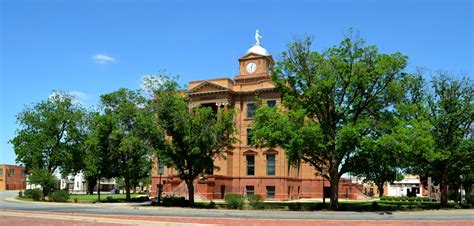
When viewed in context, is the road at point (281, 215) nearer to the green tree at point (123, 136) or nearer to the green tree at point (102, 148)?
the green tree at point (123, 136)

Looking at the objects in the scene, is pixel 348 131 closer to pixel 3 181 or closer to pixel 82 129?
pixel 82 129

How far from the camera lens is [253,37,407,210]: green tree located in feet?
111

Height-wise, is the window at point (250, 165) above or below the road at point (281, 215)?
above

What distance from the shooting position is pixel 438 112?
41906 millimetres

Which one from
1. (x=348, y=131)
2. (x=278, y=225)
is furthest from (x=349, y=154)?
(x=278, y=225)

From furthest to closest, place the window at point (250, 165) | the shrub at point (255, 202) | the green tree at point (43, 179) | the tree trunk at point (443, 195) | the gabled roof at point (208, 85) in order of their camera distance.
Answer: the window at point (250, 165) < the gabled roof at point (208, 85) < the green tree at point (43, 179) < the tree trunk at point (443, 195) < the shrub at point (255, 202)

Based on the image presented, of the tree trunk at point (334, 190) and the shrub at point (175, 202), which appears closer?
the tree trunk at point (334, 190)

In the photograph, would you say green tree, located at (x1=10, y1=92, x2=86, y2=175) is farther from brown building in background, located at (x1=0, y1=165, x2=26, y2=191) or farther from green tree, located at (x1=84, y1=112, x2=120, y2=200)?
brown building in background, located at (x1=0, y1=165, x2=26, y2=191)

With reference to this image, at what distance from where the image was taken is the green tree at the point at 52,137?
57.7m

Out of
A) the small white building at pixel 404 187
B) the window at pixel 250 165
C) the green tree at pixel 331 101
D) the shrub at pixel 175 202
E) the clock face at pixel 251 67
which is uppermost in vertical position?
the clock face at pixel 251 67

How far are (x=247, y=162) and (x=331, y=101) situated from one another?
22.5 m

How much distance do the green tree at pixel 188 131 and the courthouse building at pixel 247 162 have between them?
1257 centimetres

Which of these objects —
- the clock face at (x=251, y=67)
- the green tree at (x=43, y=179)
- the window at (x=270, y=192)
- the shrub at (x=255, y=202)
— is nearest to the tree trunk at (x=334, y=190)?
the shrub at (x=255, y=202)

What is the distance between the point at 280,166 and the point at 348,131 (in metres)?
22.4
